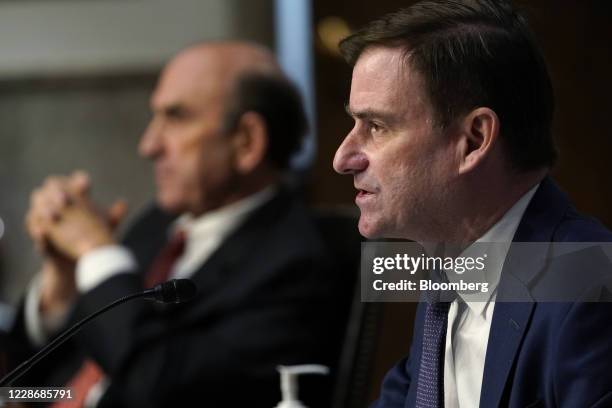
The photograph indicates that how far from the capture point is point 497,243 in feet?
2.70

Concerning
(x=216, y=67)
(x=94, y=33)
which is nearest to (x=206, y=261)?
(x=216, y=67)

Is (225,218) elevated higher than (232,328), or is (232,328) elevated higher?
(225,218)

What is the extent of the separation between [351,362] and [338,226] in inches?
11.7

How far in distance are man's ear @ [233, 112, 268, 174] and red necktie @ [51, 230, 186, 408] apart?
0.18 m

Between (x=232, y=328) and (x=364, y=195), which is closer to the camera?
(x=364, y=195)

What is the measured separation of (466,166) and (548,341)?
149mm

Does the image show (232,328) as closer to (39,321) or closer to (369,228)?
(39,321)

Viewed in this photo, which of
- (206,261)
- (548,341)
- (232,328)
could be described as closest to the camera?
(548,341)

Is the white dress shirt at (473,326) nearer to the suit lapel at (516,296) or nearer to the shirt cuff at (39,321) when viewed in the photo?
the suit lapel at (516,296)

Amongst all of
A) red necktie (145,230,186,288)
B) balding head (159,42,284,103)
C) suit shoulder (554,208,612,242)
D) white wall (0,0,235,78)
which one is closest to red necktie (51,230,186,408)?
red necktie (145,230,186,288)

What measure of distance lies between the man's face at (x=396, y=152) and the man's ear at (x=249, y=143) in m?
0.97

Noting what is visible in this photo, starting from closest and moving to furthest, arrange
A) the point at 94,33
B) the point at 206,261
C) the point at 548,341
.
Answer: the point at 548,341, the point at 206,261, the point at 94,33

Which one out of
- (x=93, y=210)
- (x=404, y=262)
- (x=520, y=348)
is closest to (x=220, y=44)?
(x=93, y=210)

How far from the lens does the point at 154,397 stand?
155cm
